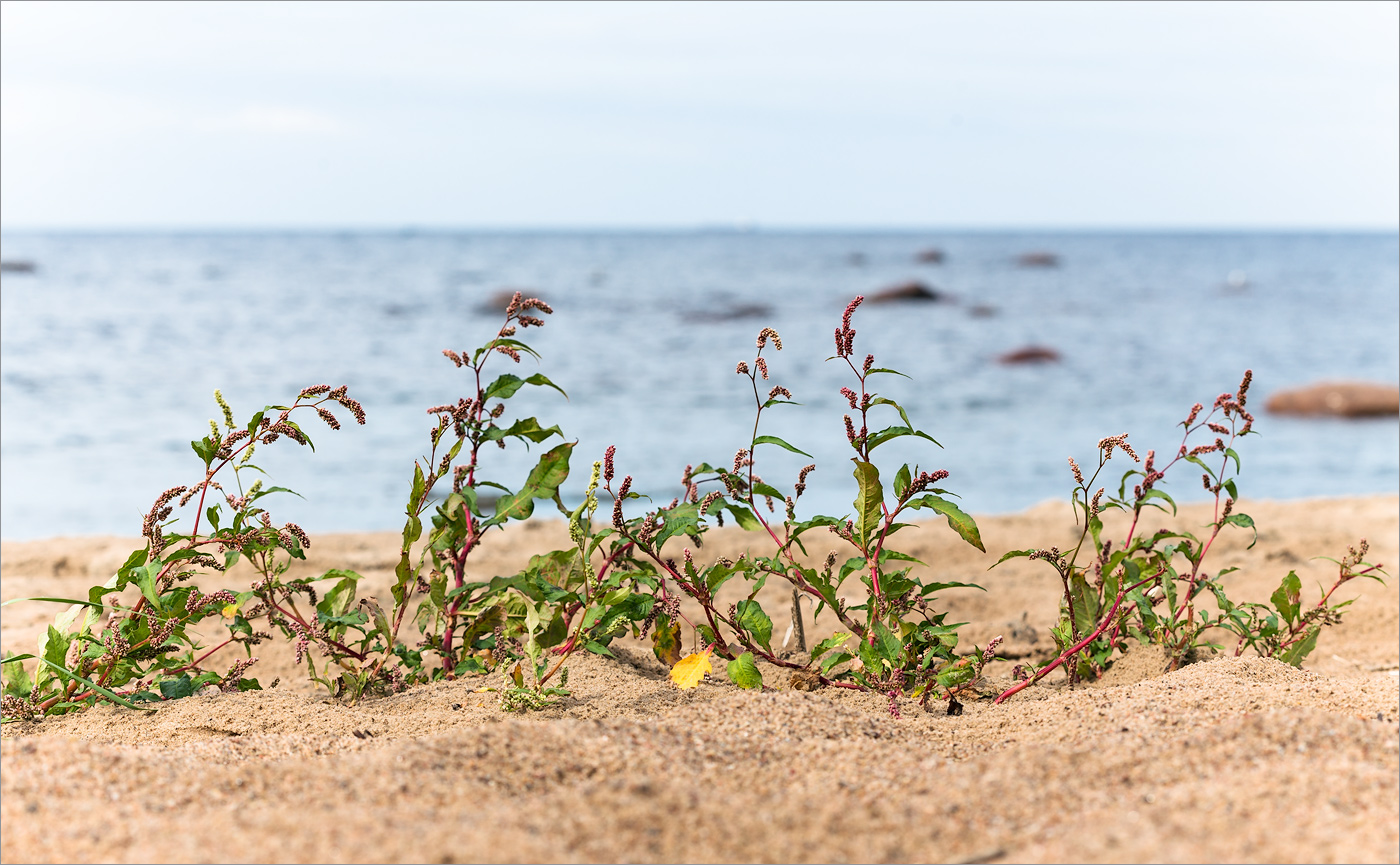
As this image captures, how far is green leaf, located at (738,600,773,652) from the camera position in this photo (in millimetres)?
2664

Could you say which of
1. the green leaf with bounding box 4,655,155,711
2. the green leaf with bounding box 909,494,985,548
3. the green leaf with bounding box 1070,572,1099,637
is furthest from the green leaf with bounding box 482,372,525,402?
the green leaf with bounding box 1070,572,1099,637

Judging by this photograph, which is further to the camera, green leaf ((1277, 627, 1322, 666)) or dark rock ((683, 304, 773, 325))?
dark rock ((683, 304, 773, 325))

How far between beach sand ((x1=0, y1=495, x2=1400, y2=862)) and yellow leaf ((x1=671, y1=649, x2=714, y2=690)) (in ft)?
0.15

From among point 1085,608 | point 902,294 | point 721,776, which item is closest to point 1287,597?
point 1085,608

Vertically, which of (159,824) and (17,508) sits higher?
(159,824)

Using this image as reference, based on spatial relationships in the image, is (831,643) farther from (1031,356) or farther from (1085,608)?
(1031,356)

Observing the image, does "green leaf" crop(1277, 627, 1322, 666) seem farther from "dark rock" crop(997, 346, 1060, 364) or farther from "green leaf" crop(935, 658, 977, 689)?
"dark rock" crop(997, 346, 1060, 364)

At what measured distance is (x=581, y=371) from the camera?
15.8 meters

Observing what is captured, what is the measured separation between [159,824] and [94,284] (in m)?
38.7

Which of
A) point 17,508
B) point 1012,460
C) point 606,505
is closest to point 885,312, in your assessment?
point 1012,460

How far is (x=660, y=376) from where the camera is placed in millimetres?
15453

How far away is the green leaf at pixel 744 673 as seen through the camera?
2.59 meters

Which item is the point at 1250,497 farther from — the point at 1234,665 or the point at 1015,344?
the point at 1015,344

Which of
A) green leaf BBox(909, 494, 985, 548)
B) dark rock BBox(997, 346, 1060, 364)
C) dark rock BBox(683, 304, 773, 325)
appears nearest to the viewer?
green leaf BBox(909, 494, 985, 548)
